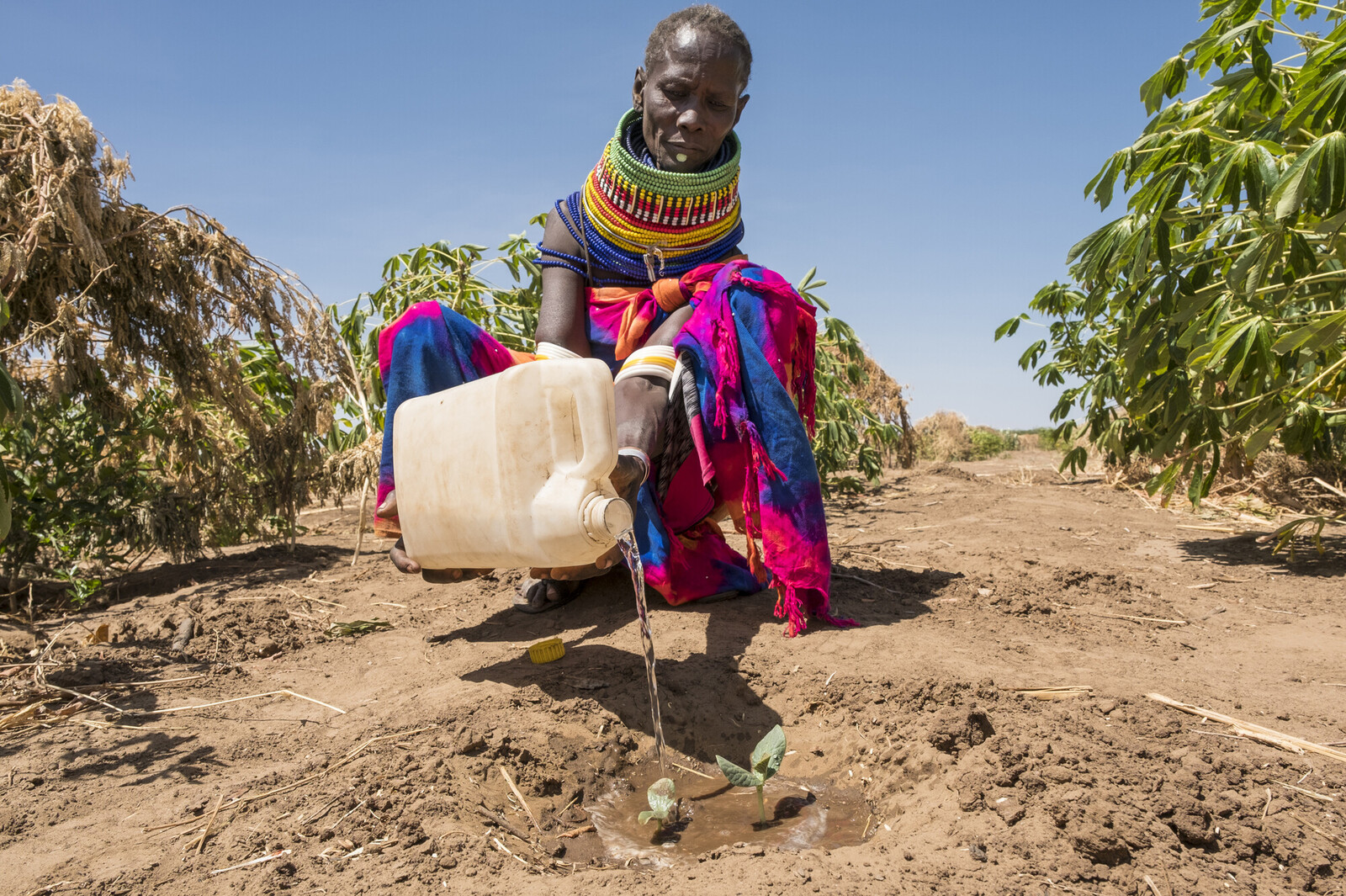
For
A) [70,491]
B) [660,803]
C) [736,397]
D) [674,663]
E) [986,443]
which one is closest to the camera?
[660,803]

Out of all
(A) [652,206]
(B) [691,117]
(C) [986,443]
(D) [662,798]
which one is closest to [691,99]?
(B) [691,117]

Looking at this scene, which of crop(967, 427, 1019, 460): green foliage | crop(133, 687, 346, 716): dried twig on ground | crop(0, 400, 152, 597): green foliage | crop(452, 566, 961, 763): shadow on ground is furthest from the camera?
crop(967, 427, 1019, 460): green foliage

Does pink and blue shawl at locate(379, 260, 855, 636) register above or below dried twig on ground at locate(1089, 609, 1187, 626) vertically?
above

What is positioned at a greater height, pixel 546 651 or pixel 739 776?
pixel 546 651

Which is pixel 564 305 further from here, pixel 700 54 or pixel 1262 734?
pixel 1262 734

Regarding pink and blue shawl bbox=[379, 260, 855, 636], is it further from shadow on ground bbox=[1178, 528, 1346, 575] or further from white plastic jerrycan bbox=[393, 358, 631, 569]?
shadow on ground bbox=[1178, 528, 1346, 575]

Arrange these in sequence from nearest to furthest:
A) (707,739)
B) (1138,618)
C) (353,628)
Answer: (707,739), (1138,618), (353,628)

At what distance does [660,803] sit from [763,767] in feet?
0.76

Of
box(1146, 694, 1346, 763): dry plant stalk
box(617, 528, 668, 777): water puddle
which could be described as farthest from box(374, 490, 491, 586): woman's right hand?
box(1146, 694, 1346, 763): dry plant stalk

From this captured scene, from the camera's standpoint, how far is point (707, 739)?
6.42 ft

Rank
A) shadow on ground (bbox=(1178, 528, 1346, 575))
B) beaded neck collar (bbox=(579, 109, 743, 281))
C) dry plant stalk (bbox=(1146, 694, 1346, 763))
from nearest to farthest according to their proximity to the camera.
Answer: dry plant stalk (bbox=(1146, 694, 1346, 763)) < beaded neck collar (bbox=(579, 109, 743, 281)) < shadow on ground (bbox=(1178, 528, 1346, 575))

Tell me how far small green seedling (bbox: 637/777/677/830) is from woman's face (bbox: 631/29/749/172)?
68.5 inches

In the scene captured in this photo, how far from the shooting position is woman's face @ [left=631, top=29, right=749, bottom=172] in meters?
2.37

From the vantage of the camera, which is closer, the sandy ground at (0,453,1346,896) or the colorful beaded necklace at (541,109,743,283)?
the sandy ground at (0,453,1346,896)
